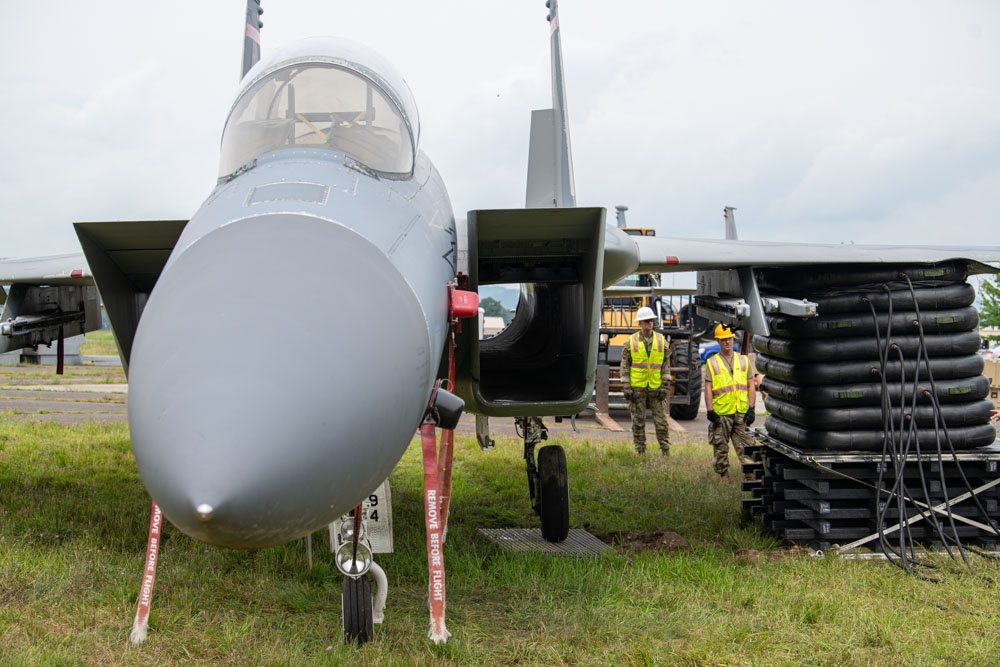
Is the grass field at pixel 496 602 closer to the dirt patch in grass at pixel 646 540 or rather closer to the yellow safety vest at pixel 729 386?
the dirt patch in grass at pixel 646 540

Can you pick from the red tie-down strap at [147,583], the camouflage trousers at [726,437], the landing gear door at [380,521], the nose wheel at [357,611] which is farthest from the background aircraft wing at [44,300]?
the camouflage trousers at [726,437]

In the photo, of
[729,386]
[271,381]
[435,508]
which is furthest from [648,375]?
[271,381]

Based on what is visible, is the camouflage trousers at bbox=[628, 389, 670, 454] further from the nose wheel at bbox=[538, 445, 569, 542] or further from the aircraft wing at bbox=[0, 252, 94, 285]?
the aircraft wing at bbox=[0, 252, 94, 285]

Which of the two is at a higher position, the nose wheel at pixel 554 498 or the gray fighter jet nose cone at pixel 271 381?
the gray fighter jet nose cone at pixel 271 381

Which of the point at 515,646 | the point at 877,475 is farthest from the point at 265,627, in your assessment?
the point at 877,475

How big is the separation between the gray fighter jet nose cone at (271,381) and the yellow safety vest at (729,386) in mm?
6837

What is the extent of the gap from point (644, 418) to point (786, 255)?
4.80m

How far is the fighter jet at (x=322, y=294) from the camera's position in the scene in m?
2.25

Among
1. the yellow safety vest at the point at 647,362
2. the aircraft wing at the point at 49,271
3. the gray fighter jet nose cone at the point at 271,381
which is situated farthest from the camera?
the yellow safety vest at the point at 647,362

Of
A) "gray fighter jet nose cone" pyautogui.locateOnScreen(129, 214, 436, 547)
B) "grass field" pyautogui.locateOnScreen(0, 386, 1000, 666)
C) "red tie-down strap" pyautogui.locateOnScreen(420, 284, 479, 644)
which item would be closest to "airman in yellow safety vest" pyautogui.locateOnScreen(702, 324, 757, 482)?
"grass field" pyautogui.locateOnScreen(0, 386, 1000, 666)

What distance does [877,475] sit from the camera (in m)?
5.82

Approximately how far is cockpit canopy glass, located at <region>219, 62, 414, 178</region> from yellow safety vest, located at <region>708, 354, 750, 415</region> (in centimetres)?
594

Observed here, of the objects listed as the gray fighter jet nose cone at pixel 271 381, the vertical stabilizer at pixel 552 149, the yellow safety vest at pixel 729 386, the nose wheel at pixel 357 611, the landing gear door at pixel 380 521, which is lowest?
the nose wheel at pixel 357 611

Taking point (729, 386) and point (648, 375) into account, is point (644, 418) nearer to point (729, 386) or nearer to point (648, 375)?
point (648, 375)
